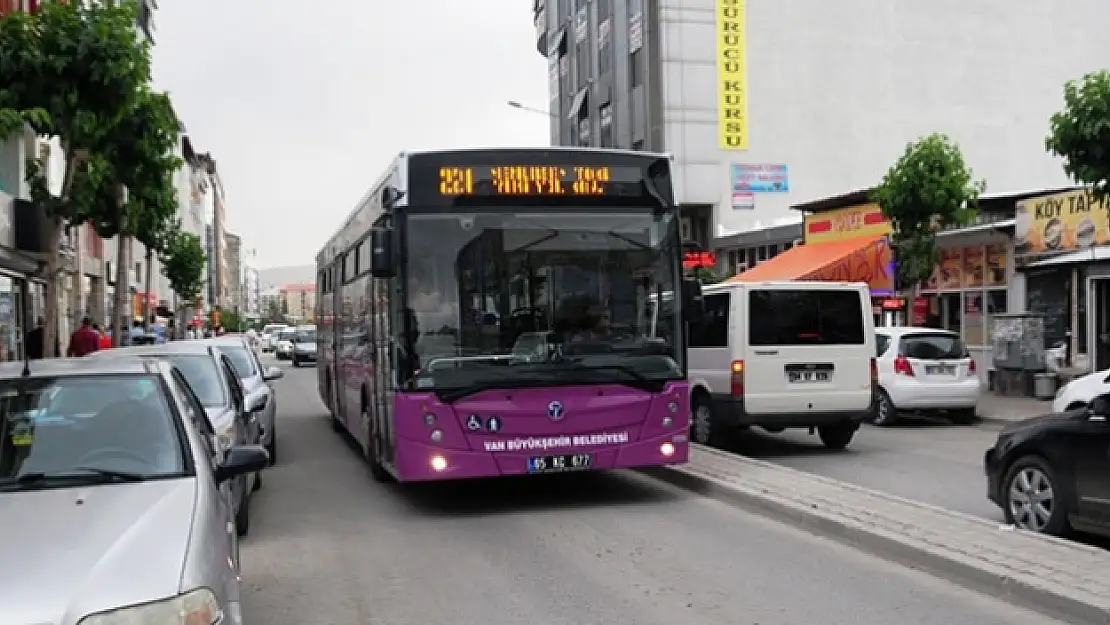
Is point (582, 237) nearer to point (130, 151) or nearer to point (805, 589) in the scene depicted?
point (805, 589)

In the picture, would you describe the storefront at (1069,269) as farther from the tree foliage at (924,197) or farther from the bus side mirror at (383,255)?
the bus side mirror at (383,255)

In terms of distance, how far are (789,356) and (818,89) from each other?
34.5m

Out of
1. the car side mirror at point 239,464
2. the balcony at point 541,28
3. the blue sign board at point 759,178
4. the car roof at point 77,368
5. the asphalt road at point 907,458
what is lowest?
the asphalt road at point 907,458

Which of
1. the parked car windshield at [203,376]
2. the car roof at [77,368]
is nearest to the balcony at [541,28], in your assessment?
the parked car windshield at [203,376]

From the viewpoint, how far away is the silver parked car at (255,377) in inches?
537

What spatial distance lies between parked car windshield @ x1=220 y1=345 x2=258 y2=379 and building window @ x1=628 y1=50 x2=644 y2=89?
32.4m

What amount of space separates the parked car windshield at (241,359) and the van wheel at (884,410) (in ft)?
32.2

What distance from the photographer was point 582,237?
9633 millimetres

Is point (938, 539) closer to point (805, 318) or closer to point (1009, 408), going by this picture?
point (805, 318)

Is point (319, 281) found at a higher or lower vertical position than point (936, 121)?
lower

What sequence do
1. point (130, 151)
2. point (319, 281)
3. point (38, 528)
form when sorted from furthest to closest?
point (319, 281)
point (130, 151)
point (38, 528)

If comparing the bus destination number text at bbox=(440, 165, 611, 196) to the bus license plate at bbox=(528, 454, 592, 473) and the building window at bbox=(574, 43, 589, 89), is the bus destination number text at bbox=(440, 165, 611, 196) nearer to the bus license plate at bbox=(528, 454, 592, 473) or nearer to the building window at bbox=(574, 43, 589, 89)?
the bus license plate at bbox=(528, 454, 592, 473)

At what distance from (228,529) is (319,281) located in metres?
15.4

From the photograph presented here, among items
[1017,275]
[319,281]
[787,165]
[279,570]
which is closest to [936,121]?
[787,165]
